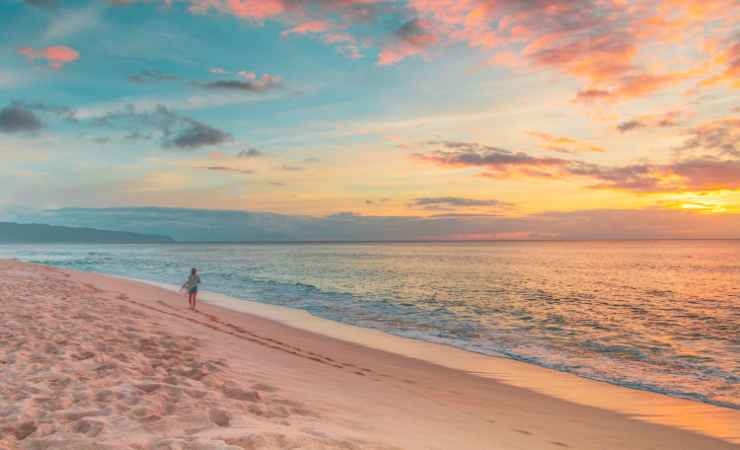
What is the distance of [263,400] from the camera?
7.09 metres

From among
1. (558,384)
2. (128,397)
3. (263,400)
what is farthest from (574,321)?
(128,397)

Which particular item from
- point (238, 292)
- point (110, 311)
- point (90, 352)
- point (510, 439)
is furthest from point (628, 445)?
point (238, 292)

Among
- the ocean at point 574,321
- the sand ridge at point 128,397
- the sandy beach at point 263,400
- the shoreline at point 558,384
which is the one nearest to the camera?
the sand ridge at point 128,397

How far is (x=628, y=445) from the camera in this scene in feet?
24.9

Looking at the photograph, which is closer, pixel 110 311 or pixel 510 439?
pixel 510 439

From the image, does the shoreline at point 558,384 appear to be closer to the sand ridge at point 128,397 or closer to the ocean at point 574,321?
the ocean at point 574,321

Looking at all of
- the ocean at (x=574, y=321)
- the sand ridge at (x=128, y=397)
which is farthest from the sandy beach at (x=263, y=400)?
the ocean at (x=574, y=321)

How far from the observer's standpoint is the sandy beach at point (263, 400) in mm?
5430

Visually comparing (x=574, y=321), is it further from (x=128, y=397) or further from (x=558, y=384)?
(x=128, y=397)

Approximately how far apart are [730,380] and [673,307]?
19.9 m

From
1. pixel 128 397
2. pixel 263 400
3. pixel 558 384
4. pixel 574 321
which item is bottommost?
pixel 574 321

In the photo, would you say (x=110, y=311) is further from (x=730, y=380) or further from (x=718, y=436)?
(x=730, y=380)

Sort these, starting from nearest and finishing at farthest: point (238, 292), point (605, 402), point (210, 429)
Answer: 1. point (210, 429)
2. point (605, 402)
3. point (238, 292)

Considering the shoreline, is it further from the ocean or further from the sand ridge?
the sand ridge
